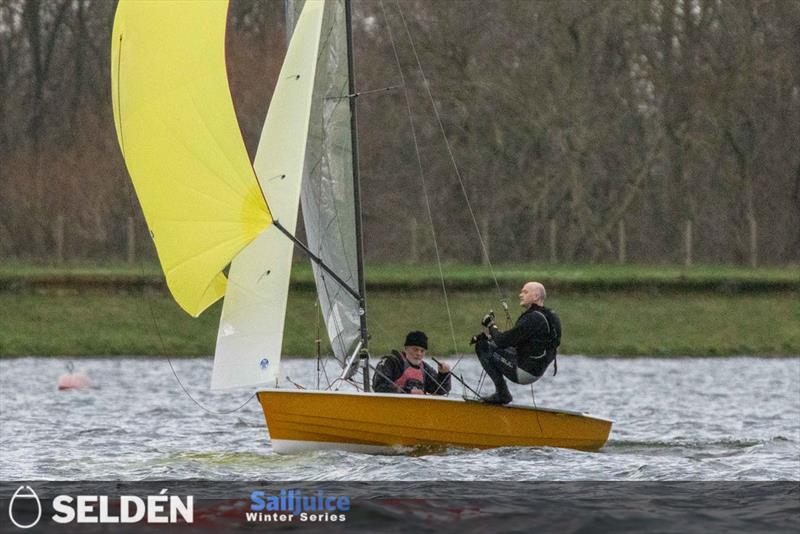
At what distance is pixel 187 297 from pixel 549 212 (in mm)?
29860

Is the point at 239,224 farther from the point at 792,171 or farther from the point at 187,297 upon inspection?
the point at 792,171

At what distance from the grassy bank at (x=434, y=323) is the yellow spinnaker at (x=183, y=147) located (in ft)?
56.1

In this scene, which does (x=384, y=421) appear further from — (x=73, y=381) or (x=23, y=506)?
(x=73, y=381)

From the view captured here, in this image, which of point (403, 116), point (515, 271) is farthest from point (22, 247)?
point (515, 271)

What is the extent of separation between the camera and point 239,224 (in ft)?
52.4

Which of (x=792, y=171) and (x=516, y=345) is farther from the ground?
(x=792, y=171)

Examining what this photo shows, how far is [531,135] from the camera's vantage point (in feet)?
143

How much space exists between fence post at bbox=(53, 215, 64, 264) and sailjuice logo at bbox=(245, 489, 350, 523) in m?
30.2

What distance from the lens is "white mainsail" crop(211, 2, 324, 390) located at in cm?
1617

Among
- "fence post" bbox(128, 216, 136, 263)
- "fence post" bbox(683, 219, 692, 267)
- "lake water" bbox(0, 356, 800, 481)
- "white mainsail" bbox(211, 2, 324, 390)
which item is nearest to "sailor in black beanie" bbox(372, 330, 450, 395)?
"lake water" bbox(0, 356, 800, 481)

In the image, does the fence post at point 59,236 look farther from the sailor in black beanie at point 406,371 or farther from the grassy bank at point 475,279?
the sailor in black beanie at point 406,371

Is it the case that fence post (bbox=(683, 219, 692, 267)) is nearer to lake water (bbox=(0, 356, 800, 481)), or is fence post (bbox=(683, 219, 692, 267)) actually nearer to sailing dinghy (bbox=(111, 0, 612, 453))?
lake water (bbox=(0, 356, 800, 481))

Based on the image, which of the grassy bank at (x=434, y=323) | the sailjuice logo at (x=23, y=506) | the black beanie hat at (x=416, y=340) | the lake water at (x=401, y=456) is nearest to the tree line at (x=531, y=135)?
the grassy bank at (x=434, y=323)

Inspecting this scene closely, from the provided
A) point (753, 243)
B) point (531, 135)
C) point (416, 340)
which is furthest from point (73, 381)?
point (753, 243)
